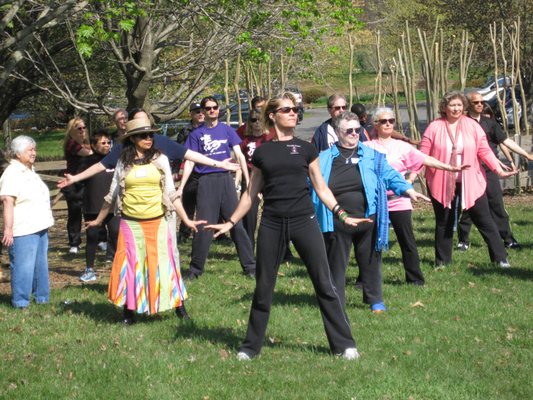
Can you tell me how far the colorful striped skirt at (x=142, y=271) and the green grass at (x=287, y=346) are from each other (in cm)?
23

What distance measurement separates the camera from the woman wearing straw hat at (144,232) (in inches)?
343

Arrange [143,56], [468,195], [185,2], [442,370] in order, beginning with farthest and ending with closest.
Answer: [143,56] < [185,2] < [468,195] < [442,370]

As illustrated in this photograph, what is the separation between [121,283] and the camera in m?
8.74

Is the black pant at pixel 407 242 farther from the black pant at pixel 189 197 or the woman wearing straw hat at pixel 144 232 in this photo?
the black pant at pixel 189 197

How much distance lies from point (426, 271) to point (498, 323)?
259cm

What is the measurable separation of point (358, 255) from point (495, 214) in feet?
14.3

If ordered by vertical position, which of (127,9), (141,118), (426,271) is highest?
(127,9)

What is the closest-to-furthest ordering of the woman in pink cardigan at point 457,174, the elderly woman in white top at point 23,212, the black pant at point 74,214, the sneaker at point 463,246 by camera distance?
the elderly woman in white top at point 23,212
the woman in pink cardigan at point 457,174
the sneaker at point 463,246
the black pant at point 74,214

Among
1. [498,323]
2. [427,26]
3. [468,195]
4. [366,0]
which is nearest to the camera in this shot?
[498,323]

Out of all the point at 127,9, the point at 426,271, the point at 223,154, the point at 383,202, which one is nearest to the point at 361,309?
the point at 383,202

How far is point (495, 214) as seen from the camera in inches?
496

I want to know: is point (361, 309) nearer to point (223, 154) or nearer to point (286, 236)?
point (286, 236)

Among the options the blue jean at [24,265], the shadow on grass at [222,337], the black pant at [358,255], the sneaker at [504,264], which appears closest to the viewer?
the shadow on grass at [222,337]

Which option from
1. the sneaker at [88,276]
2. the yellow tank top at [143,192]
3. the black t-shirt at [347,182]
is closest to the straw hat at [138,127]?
the yellow tank top at [143,192]
